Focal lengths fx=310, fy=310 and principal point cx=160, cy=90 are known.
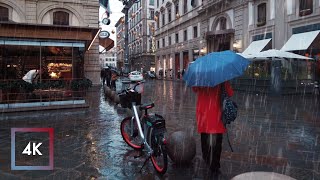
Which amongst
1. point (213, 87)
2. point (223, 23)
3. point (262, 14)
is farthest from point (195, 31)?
point (213, 87)

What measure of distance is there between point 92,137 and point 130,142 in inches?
46.0

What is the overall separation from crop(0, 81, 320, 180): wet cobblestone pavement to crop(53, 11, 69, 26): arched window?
15.5 m

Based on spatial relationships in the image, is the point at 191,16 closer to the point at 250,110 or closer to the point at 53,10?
the point at 53,10

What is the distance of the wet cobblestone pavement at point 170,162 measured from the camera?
4.53 metres

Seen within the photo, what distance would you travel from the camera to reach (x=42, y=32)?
12023 millimetres

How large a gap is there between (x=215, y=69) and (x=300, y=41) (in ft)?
55.1

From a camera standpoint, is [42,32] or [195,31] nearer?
[42,32]

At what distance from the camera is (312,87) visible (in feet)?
57.0

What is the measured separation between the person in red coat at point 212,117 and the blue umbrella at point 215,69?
0.83ft

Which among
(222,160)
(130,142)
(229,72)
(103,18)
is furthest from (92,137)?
(103,18)

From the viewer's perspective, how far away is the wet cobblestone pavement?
4.53 metres

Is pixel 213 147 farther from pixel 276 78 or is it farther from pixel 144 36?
pixel 144 36

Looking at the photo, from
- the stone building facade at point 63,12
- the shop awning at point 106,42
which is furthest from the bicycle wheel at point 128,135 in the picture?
the shop awning at point 106,42

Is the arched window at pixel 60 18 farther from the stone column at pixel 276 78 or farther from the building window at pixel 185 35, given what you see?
the building window at pixel 185 35
